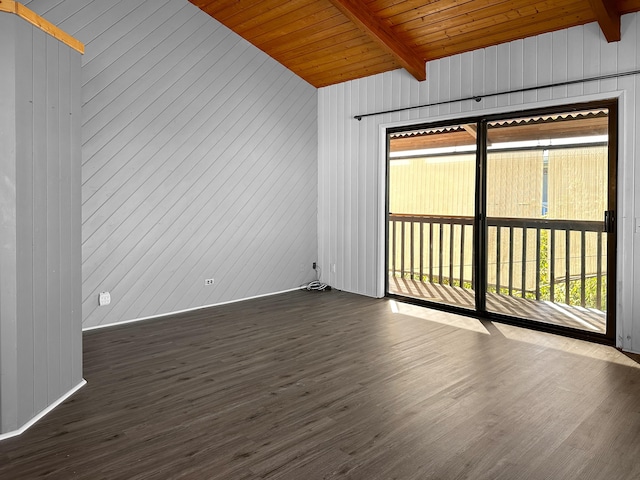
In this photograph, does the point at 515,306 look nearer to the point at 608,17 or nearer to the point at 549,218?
the point at 549,218

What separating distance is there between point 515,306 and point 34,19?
4470mm

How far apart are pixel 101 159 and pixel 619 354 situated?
479 cm

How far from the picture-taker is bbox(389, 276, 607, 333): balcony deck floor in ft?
13.1

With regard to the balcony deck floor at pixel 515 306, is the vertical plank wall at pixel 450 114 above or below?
above

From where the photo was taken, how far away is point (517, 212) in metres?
4.43

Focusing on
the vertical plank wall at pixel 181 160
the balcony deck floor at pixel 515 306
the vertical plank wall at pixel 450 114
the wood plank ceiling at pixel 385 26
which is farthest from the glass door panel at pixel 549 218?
the vertical plank wall at pixel 181 160

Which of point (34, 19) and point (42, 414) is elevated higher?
point (34, 19)

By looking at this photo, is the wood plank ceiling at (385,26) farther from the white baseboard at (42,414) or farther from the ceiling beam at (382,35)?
the white baseboard at (42,414)

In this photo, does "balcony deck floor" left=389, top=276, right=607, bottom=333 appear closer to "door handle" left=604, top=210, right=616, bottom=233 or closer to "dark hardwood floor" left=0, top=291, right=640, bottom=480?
"dark hardwood floor" left=0, top=291, right=640, bottom=480

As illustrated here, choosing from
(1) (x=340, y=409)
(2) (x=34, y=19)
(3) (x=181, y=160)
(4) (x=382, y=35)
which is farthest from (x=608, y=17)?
(3) (x=181, y=160)

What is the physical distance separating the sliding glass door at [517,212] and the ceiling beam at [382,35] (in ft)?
2.27

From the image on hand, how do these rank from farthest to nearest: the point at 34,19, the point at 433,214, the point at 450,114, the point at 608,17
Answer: the point at 433,214
the point at 450,114
the point at 608,17
the point at 34,19

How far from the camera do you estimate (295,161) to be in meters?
6.01

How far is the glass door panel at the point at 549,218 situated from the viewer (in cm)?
390
